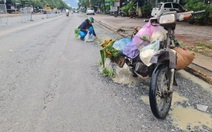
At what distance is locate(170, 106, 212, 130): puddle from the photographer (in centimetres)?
287

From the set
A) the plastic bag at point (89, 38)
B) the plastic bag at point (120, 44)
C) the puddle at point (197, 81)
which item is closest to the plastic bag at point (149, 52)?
the plastic bag at point (120, 44)

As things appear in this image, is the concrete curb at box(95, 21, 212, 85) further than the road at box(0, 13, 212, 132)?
Yes

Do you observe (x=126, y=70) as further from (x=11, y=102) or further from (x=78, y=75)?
(x=11, y=102)

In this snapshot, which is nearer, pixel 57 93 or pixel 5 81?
pixel 57 93

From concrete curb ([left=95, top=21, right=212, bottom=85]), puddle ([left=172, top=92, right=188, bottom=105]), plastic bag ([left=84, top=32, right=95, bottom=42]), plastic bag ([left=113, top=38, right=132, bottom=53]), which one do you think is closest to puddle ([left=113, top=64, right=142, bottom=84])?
plastic bag ([left=113, top=38, right=132, bottom=53])

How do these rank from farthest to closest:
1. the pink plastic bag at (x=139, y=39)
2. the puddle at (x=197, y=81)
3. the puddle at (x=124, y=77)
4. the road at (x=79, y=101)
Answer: the puddle at (x=124, y=77)
the puddle at (x=197, y=81)
the pink plastic bag at (x=139, y=39)
the road at (x=79, y=101)

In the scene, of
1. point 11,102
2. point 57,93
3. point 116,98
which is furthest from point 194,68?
point 11,102

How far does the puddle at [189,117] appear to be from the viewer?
9.42ft

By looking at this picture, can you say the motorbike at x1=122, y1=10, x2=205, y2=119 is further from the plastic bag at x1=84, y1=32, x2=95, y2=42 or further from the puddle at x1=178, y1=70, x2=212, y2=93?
the plastic bag at x1=84, y1=32, x2=95, y2=42

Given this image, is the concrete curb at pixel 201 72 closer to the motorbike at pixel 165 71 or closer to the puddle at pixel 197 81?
the puddle at pixel 197 81

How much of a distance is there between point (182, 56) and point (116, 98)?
1708 mm

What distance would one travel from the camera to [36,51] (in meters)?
7.43

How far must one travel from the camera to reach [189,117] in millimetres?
3045

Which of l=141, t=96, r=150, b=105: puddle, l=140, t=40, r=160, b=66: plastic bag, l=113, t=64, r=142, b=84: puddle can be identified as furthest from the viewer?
l=113, t=64, r=142, b=84: puddle
